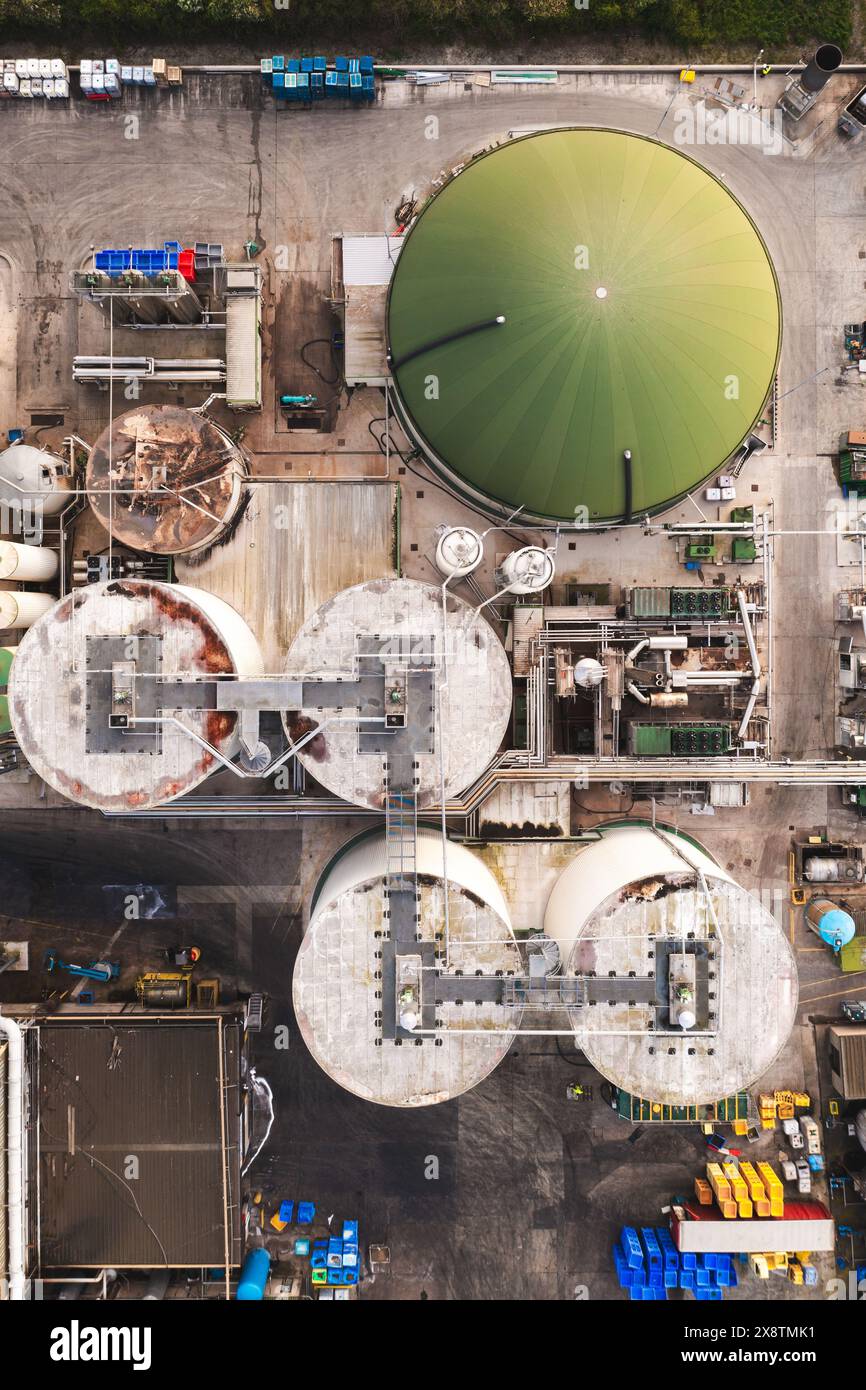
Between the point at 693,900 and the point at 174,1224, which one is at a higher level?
the point at 693,900

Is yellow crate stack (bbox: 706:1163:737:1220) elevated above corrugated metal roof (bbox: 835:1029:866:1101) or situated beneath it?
situated beneath

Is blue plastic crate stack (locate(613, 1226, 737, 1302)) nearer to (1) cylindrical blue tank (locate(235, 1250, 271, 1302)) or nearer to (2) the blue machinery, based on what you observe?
(1) cylindrical blue tank (locate(235, 1250, 271, 1302))

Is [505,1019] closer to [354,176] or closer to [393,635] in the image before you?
[393,635]

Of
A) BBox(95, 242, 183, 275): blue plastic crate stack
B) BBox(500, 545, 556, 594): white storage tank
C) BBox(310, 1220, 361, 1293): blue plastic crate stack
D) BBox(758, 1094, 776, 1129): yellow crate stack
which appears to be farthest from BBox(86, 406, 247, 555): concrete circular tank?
BBox(758, 1094, 776, 1129): yellow crate stack

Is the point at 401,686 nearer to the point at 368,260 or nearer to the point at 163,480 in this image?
the point at 163,480

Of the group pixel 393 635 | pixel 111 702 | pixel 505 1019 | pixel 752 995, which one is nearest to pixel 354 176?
pixel 393 635

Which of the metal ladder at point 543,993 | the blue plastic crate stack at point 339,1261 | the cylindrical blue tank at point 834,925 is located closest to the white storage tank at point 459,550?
the metal ladder at point 543,993

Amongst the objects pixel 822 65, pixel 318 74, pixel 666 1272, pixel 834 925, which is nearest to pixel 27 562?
pixel 318 74
